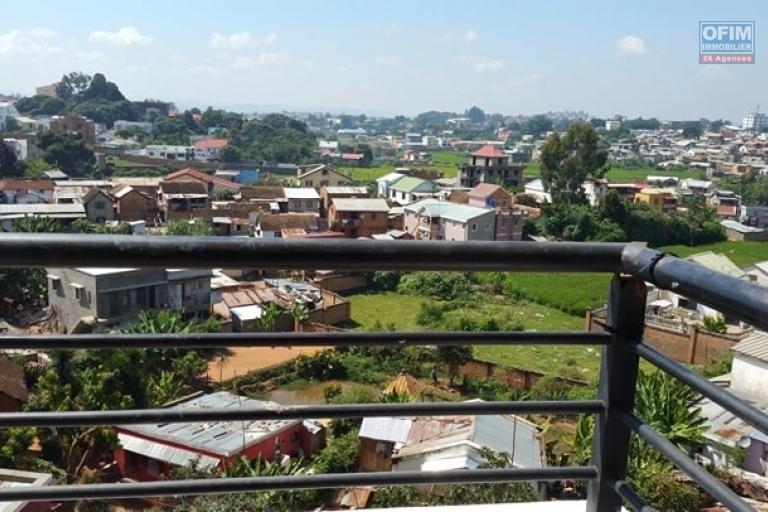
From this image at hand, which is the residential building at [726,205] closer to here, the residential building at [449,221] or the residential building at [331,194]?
the residential building at [449,221]

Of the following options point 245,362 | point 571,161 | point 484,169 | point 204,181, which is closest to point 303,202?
point 204,181

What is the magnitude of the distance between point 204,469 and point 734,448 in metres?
5.85

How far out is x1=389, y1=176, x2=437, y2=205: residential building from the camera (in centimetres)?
2983

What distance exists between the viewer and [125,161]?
3991cm

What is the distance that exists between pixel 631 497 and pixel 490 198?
25.2 m

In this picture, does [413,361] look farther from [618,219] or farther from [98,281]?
[618,219]

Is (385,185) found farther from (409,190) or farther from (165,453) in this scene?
(165,453)

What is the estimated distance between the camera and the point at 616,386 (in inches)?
36.6

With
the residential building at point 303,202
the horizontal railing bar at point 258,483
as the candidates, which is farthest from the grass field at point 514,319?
the horizontal railing bar at point 258,483

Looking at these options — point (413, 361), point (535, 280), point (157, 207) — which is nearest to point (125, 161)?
point (157, 207)

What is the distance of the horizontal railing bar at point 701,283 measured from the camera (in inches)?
25.5

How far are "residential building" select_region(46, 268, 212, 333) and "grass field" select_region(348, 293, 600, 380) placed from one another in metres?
3.59

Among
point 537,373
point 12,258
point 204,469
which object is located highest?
point 12,258

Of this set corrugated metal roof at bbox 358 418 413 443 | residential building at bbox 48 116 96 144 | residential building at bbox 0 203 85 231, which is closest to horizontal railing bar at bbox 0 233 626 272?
corrugated metal roof at bbox 358 418 413 443
